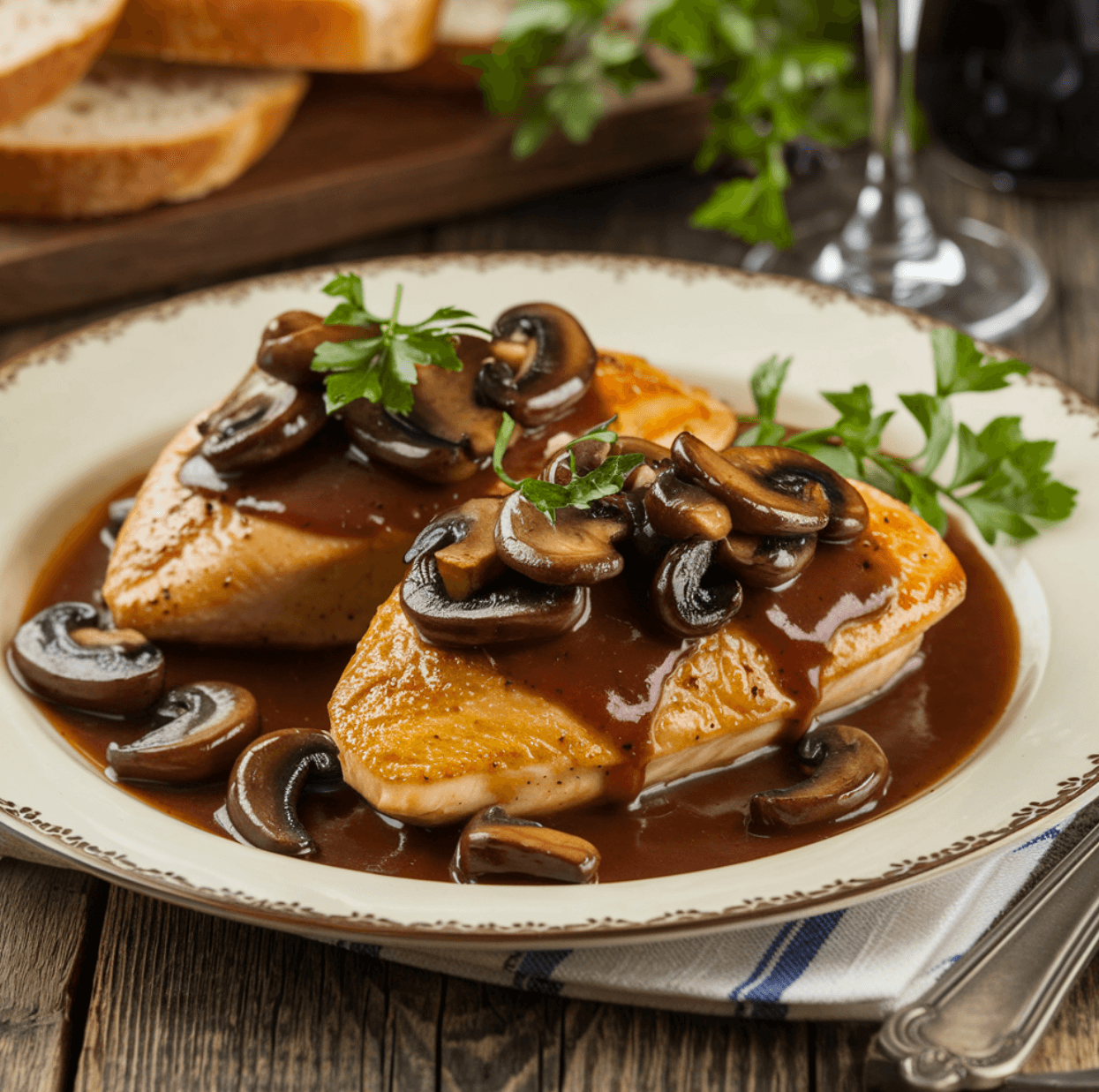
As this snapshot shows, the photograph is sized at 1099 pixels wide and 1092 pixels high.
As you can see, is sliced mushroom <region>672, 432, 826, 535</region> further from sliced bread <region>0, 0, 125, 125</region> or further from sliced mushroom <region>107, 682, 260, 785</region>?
sliced bread <region>0, 0, 125, 125</region>

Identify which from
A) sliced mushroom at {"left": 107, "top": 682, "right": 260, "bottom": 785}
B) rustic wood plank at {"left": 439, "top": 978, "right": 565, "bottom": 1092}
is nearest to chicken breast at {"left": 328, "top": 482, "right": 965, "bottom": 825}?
sliced mushroom at {"left": 107, "top": 682, "right": 260, "bottom": 785}

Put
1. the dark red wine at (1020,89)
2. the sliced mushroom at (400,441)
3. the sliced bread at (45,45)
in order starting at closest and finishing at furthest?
the sliced mushroom at (400,441)
the sliced bread at (45,45)
the dark red wine at (1020,89)

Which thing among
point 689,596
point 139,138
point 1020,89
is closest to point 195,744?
point 689,596

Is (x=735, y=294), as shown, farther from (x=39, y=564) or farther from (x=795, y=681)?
(x=39, y=564)

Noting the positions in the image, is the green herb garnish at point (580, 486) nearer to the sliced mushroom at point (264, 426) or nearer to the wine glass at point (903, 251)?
the sliced mushroom at point (264, 426)

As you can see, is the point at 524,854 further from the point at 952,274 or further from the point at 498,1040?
the point at 952,274

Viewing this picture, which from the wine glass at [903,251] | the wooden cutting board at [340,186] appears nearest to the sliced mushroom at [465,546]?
the wine glass at [903,251]

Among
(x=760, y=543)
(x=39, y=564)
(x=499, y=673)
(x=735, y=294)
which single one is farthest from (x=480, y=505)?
(x=735, y=294)
